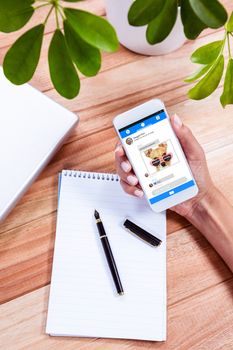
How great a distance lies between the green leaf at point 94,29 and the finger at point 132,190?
37 centimetres

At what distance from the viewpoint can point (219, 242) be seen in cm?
87

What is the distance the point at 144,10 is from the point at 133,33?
0.30 m

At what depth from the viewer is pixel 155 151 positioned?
812 millimetres

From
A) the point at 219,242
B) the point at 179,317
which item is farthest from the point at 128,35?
the point at 179,317

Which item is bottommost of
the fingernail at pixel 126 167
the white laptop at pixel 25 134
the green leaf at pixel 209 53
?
the fingernail at pixel 126 167

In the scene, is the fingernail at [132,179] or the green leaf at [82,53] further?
the fingernail at [132,179]

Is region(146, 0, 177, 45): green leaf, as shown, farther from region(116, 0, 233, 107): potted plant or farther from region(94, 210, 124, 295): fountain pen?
region(94, 210, 124, 295): fountain pen

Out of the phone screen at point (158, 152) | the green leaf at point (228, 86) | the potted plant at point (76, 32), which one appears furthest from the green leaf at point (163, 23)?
the phone screen at point (158, 152)

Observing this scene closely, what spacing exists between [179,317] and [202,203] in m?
0.23

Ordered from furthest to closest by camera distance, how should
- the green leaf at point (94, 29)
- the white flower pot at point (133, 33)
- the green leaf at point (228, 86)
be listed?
the white flower pot at point (133, 33) < the green leaf at point (228, 86) < the green leaf at point (94, 29)

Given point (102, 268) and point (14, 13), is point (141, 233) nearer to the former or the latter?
point (102, 268)

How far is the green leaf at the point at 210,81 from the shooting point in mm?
653

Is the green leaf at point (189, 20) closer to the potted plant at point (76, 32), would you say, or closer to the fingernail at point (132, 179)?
the potted plant at point (76, 32)

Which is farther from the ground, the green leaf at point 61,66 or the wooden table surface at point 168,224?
the green leaf at point 61,66
